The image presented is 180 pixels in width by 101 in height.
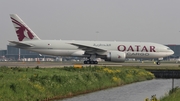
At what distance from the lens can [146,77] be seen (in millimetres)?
49625

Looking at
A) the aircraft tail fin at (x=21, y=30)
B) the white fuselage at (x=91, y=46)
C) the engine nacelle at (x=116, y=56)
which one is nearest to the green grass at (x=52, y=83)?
the engine nacelle at (x=116, y=56)

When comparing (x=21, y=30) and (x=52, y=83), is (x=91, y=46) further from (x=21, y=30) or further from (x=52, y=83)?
(x=52, y=83)

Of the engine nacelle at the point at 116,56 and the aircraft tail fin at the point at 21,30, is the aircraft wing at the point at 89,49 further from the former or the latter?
the aircraft tail fin at the point at 21,30

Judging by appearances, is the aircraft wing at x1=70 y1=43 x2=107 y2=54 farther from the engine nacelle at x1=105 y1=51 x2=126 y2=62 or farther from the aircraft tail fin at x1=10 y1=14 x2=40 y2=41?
the aircraft tail fin at x1=10 y1=14 x2=40 y2=41

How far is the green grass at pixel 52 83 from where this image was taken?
949 inches

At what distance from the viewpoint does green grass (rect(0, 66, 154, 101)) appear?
24098mm

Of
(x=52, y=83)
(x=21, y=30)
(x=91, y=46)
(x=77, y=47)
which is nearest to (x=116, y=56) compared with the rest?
(x=91, y=46)

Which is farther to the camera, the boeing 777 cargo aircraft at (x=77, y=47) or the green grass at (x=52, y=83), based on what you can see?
the boeing 777 cargo aircraft at (x=77, y=47)

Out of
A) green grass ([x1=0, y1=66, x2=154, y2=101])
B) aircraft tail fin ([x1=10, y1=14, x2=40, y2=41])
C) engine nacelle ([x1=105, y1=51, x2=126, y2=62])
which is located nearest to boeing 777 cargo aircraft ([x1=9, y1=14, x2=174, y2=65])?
aircraft tail fin ([x1=10, y1=14, x2=40, y2=41])

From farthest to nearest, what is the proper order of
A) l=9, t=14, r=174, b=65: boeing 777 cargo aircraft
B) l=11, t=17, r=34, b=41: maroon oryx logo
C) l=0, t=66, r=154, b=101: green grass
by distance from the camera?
l=11, t=17, r=34, b=41: maroon oryx logo → l=9, t=14, r=174, b=65: boeing 777 cargo aircraft → l=0, t=66, r=154, b=101: green grass

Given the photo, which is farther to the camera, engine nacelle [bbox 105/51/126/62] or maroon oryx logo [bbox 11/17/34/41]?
maroon oryx logo [bbox 11/17/34/41]

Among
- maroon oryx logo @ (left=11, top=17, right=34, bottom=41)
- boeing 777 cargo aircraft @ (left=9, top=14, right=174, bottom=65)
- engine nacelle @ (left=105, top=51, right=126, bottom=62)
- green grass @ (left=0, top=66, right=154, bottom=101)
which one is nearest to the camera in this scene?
green grass @ (left=0, top=66, right=154, bottom=101)

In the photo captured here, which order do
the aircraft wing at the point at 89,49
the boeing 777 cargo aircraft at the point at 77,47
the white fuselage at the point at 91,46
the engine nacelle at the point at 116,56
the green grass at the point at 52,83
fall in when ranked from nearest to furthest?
the green grass at the point at 52,83 → the engine nacelle at the point at 116,56 → the aircraft wing at the point at 89,49 → the boeing 777 cargo aircraft at the point at 77,47 → the white fuselage at the point at 91,46

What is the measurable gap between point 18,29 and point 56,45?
23.2 feet
